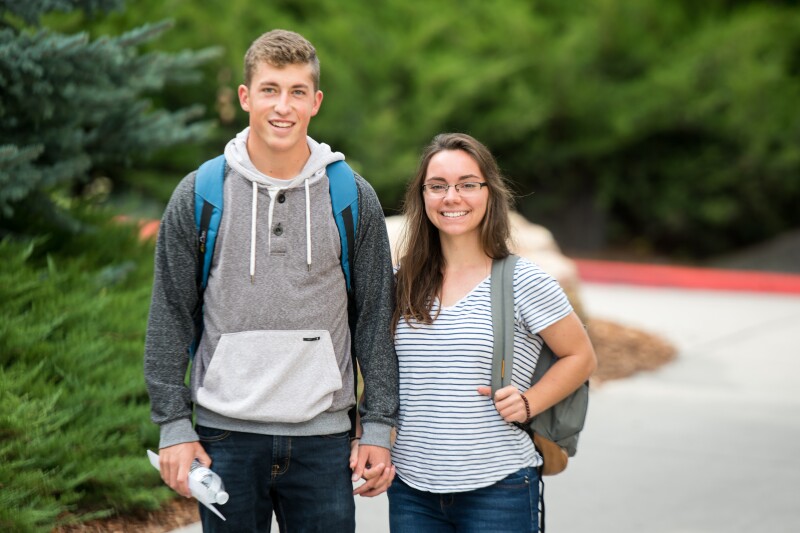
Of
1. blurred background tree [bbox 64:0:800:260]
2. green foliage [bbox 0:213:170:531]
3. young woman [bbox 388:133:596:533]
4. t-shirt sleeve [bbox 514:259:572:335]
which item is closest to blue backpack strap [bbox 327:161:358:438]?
young woman [bbox 388:133:596:533]

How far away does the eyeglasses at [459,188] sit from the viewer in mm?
2975

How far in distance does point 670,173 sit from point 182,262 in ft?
49.1

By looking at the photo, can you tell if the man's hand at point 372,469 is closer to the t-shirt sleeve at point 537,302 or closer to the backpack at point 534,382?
the backpack at point 534,382

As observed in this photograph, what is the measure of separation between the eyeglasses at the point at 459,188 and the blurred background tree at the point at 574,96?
35.7 feet

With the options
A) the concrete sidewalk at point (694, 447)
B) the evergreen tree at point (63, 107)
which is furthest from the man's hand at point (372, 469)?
the evergreen tree at point (63, 107)

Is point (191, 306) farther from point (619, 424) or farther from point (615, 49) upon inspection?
point (615, 49)

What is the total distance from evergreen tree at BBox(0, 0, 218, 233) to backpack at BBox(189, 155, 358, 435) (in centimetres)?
241

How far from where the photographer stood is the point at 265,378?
8.61 feet

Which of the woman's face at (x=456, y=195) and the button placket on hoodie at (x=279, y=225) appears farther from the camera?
the woman's face at (x=456, y=195)

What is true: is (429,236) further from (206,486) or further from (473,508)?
(206,486)

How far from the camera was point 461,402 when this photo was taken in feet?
9.36

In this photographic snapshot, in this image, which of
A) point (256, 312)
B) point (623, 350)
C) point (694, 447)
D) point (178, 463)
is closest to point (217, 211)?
point (256, 312)

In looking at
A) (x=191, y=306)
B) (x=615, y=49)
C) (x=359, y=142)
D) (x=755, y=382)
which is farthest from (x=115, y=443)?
(x=615, y=49)

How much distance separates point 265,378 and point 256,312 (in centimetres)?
17
